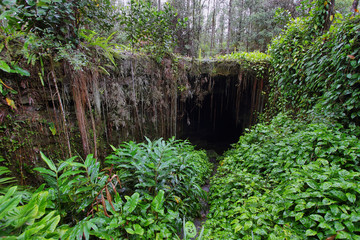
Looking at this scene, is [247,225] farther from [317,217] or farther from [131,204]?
[131,204]

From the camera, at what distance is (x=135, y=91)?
4148 millimetres

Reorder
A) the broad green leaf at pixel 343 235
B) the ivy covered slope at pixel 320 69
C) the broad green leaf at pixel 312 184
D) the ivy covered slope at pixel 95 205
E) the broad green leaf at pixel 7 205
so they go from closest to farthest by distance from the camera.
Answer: the broad green leaf at pixel 7 205 → the ivy covered slope at pixel 95 205 → the broad green leaf at pixel 343 235 → the broad green leaf at pixel 312 184 → the ivy covered slope at pixel 320 69

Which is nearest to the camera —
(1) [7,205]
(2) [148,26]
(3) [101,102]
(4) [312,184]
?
(1) [7,205]

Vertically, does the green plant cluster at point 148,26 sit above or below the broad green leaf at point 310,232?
above

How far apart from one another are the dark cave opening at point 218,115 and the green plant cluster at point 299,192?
3.91 metres

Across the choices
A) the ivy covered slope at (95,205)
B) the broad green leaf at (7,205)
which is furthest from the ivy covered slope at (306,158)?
the broad green leaf at (7,205)

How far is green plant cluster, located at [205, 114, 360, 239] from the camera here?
1473 mm

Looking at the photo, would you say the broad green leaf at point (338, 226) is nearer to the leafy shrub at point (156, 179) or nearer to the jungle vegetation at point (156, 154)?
the jungle vegetation at point (156, 154)

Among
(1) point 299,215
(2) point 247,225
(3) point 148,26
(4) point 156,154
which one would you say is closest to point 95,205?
(4) point 156,154

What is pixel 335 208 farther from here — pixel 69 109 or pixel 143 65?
pixel 143 65

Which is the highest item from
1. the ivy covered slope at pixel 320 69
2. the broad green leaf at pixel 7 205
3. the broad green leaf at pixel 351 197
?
the ivy covered slope at pixel 320 69

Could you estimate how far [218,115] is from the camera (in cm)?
852

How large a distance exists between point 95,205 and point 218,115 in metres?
7.53

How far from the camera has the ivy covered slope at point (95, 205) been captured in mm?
1169
